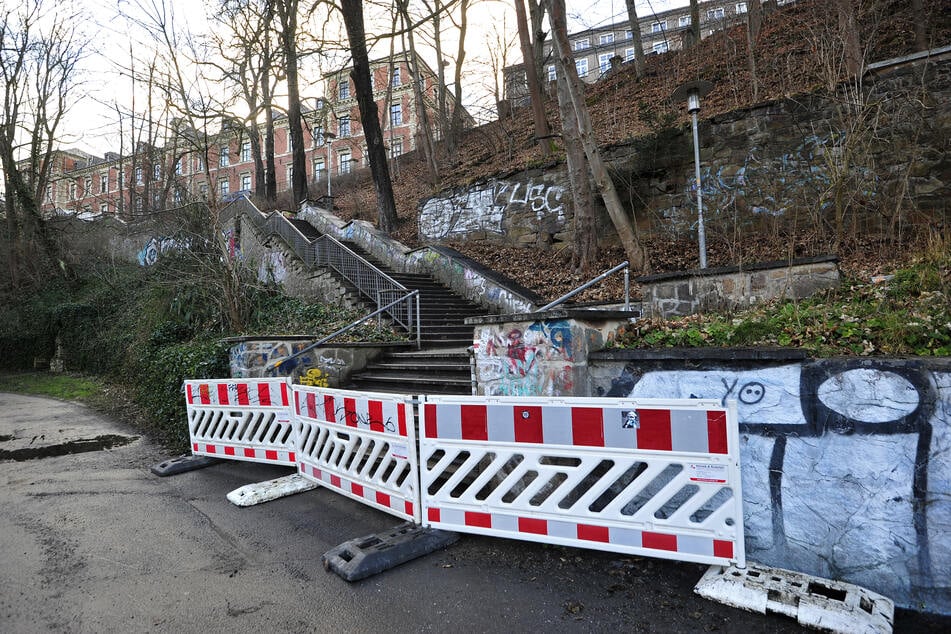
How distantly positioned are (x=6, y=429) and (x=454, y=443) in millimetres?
9638

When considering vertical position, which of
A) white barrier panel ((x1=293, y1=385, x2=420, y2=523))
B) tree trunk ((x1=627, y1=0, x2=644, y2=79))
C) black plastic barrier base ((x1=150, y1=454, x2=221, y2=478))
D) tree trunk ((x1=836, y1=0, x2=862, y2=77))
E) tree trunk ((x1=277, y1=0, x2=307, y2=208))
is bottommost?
black plastic barrier base ((x1=150, y1=454, x2=221, y2=478))

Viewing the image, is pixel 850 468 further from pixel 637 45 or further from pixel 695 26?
pixel 695 26

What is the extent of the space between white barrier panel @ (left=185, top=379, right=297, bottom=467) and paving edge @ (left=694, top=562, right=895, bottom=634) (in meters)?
4.36

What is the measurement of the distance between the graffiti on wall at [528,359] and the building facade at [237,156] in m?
9.93

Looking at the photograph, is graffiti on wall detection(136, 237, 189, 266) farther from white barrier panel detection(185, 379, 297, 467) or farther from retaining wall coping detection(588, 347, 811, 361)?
retaining wall coping detection(588, 347, 811, 361)

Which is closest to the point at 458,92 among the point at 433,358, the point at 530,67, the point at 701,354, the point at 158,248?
the point at 530,67

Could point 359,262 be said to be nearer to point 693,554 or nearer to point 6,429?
point 6,429

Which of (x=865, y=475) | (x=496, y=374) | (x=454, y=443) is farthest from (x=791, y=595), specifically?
(x=496, y=374)

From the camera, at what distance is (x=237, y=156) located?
29.6m

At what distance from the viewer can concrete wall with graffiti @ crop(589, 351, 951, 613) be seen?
279 centimetres

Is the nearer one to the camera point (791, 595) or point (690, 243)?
point (791, 595)

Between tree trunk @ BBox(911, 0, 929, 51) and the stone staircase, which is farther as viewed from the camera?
tree trunk @ BBox(911, 0, 929, 51)

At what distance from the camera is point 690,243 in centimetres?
1065

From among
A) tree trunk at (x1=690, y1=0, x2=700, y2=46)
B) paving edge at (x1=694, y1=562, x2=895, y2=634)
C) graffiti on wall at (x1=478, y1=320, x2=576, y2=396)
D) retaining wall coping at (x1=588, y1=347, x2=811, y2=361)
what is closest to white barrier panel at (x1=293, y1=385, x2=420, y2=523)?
graffiti on wall at (x1=478, y1=320, x2=576, y2=396)
